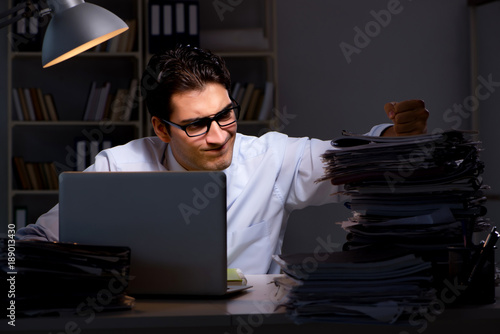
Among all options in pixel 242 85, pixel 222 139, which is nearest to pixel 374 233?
pixel 222 139

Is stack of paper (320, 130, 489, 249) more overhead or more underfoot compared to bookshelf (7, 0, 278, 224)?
more underfoot

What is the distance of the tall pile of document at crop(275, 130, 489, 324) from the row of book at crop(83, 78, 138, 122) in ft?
8.02

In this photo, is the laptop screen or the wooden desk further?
the laptop screen

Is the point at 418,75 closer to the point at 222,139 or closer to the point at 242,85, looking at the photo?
the point at 242,85

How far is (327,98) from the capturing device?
147 inches

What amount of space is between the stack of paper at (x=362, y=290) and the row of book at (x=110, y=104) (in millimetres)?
2599

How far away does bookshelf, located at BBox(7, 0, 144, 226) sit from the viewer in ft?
11.0

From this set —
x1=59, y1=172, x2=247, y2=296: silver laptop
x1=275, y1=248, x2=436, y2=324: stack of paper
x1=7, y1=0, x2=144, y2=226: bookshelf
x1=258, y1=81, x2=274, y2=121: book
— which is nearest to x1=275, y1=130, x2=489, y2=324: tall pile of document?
x1=275, y1=248, x2=436, y2=324: stack of paper

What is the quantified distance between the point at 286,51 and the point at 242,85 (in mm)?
471

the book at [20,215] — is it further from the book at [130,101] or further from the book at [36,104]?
the book at [130,101]

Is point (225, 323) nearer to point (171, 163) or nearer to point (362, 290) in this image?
point (362, 290)

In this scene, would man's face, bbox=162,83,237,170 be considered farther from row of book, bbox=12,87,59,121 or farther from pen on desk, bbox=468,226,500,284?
row of book, bbox=12,87,59,121

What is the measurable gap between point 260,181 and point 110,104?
A: 181cm

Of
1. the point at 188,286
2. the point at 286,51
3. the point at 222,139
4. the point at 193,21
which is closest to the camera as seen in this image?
the point at 188,286
